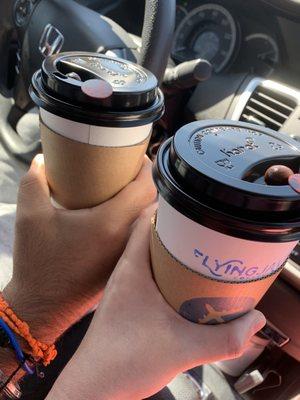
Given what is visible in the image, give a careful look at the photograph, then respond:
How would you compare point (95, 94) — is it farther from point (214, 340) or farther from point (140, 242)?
point (214, 340)

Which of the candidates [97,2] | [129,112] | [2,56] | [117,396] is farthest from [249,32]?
[117,396]

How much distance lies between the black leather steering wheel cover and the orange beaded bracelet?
0.63 meters

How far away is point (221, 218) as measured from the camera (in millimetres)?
458

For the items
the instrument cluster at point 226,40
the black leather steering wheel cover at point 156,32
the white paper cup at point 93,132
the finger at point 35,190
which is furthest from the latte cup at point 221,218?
the instrument cluster at point 226,40

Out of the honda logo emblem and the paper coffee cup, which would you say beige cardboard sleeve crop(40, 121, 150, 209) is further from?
the honda logo emblem

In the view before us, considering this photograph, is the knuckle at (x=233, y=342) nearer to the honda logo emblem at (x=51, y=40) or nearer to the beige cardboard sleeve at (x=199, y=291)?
the beige cardboard sleeve at (x=199, y=291)

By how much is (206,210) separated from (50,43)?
1.11 metres

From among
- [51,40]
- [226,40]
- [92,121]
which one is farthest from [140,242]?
[226,40]

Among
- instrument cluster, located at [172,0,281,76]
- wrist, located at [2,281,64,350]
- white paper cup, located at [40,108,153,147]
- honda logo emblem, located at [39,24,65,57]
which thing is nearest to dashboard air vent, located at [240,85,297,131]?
instrument cluster, located at [172,0,281,76]

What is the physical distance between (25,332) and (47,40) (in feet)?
3.21

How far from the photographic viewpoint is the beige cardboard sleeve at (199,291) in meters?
0.54

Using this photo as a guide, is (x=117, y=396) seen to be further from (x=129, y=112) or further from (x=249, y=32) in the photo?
(x=249, y=32)

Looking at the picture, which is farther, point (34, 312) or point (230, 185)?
point (34, 312)

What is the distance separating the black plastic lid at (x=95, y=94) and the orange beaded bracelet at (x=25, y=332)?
358mm
